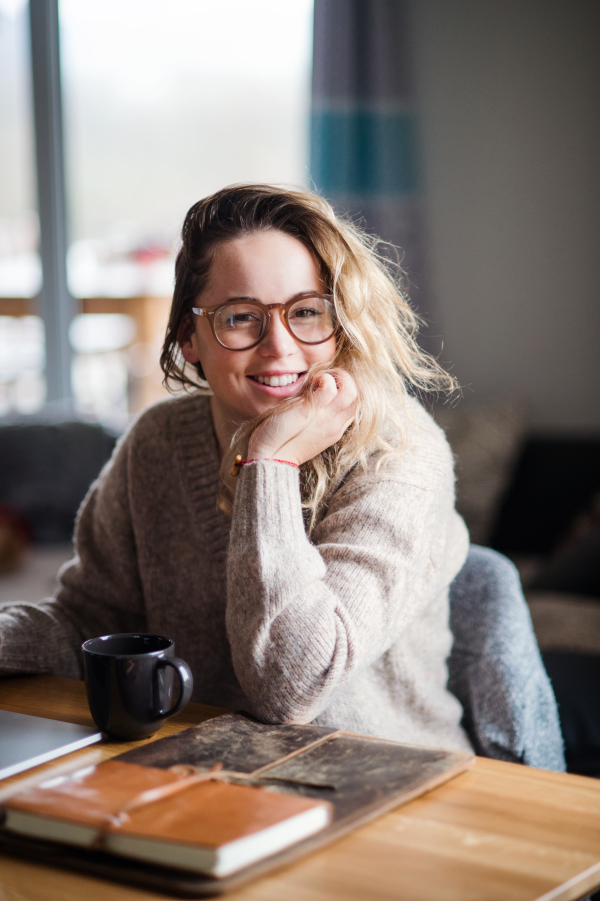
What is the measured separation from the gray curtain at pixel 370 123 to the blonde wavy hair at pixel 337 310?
6.64 feet

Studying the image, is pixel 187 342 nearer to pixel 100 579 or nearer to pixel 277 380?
pixel 277 380

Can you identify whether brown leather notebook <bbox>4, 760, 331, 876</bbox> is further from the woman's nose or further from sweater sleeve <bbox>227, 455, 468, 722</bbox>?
the woman's nose

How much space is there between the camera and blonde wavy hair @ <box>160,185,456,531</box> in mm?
1086

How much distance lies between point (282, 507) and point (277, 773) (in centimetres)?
32

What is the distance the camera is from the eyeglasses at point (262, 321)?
3.55 ft

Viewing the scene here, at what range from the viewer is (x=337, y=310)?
3.57 ft

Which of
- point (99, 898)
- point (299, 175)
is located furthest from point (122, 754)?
point (299, 175)

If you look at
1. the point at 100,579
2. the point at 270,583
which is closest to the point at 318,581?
the point at 270,583

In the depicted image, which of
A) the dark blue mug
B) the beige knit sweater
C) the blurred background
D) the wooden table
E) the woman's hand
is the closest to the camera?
the wooden table

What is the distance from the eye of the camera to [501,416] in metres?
2.91

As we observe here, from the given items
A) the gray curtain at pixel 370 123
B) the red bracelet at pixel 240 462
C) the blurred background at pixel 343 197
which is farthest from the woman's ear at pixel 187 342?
the gray curtain at pixel 370 123

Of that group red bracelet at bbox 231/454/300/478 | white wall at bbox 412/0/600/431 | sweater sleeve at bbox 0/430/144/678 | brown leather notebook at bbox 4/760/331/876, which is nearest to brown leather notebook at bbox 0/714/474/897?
brown leather notebook at bbox 4/760/331/876

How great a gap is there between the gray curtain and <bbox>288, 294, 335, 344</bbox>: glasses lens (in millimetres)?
A: 2096

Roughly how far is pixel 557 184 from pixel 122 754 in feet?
8.91
